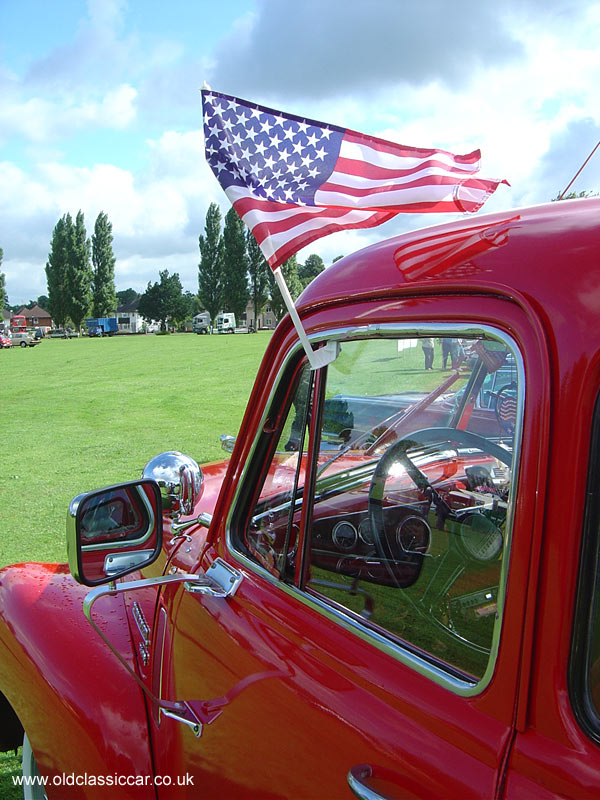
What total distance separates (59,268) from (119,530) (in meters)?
69.6

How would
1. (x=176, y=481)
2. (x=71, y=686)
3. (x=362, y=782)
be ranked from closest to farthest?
(x=362, y=782) → (x=71, y=686) → (x=176, y=481)

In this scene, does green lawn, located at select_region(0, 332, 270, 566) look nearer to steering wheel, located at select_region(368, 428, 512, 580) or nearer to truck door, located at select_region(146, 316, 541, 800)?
truck door, located at select_region(146, 316, 541, 800)

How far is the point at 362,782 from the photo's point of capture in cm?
105

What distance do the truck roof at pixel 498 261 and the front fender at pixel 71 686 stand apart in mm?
1172

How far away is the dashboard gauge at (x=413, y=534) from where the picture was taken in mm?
1433

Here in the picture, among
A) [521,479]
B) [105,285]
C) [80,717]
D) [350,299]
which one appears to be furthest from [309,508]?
[105,285]

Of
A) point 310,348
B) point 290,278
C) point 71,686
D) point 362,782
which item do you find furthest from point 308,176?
point 290,278

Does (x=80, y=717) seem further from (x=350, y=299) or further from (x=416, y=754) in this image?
(x=350, y=299)

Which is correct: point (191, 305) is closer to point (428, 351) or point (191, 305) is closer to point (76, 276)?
point (76, 276)

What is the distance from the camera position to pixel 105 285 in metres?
67.2

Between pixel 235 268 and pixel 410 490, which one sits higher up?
pixel 235 268

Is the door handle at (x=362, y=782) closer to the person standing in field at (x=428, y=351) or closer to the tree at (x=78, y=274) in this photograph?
the person standing in field at (x=428, y=351)

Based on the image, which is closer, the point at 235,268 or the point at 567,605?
the point at 567,605

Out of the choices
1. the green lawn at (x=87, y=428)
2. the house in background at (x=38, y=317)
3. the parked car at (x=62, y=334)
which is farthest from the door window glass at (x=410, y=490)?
the house in background at (x=38, y=317)
